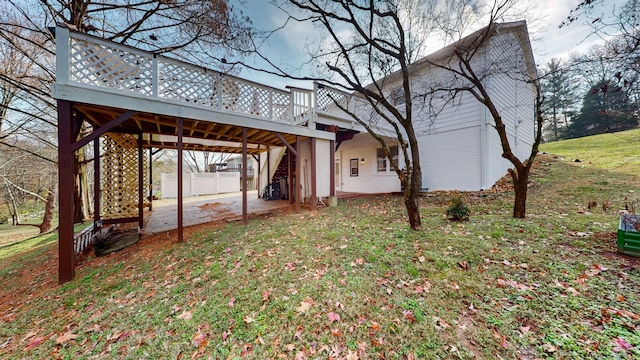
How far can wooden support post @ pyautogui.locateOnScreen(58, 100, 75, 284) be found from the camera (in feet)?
11.9

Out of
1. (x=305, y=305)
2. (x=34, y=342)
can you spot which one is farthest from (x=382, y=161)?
(x=34, y=342)

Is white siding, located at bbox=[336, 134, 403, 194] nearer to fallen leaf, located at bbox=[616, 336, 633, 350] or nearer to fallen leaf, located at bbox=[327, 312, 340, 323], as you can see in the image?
fallen leaf, located at bbox=[616, 336, 633, 350]

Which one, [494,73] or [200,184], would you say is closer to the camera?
[494,73]

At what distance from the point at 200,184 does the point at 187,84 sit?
12.2m

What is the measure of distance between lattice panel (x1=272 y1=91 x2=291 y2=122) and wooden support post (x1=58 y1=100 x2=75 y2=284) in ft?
14.0

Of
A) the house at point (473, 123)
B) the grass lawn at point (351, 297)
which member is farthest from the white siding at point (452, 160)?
the grass lawn at point (351, 297)

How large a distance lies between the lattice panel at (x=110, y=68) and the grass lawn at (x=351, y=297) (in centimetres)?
341

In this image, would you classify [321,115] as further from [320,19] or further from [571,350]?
[571,350]

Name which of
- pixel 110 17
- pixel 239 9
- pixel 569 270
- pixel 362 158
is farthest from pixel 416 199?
pixel 110 17

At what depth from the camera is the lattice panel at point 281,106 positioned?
6725 mm

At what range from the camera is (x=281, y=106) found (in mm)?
6840

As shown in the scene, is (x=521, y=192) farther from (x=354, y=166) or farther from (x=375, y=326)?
(x=354, y=166)

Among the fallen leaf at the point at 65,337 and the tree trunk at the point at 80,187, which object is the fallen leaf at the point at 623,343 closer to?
the fallen leaf at the point at 65,337

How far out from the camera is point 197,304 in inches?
109
